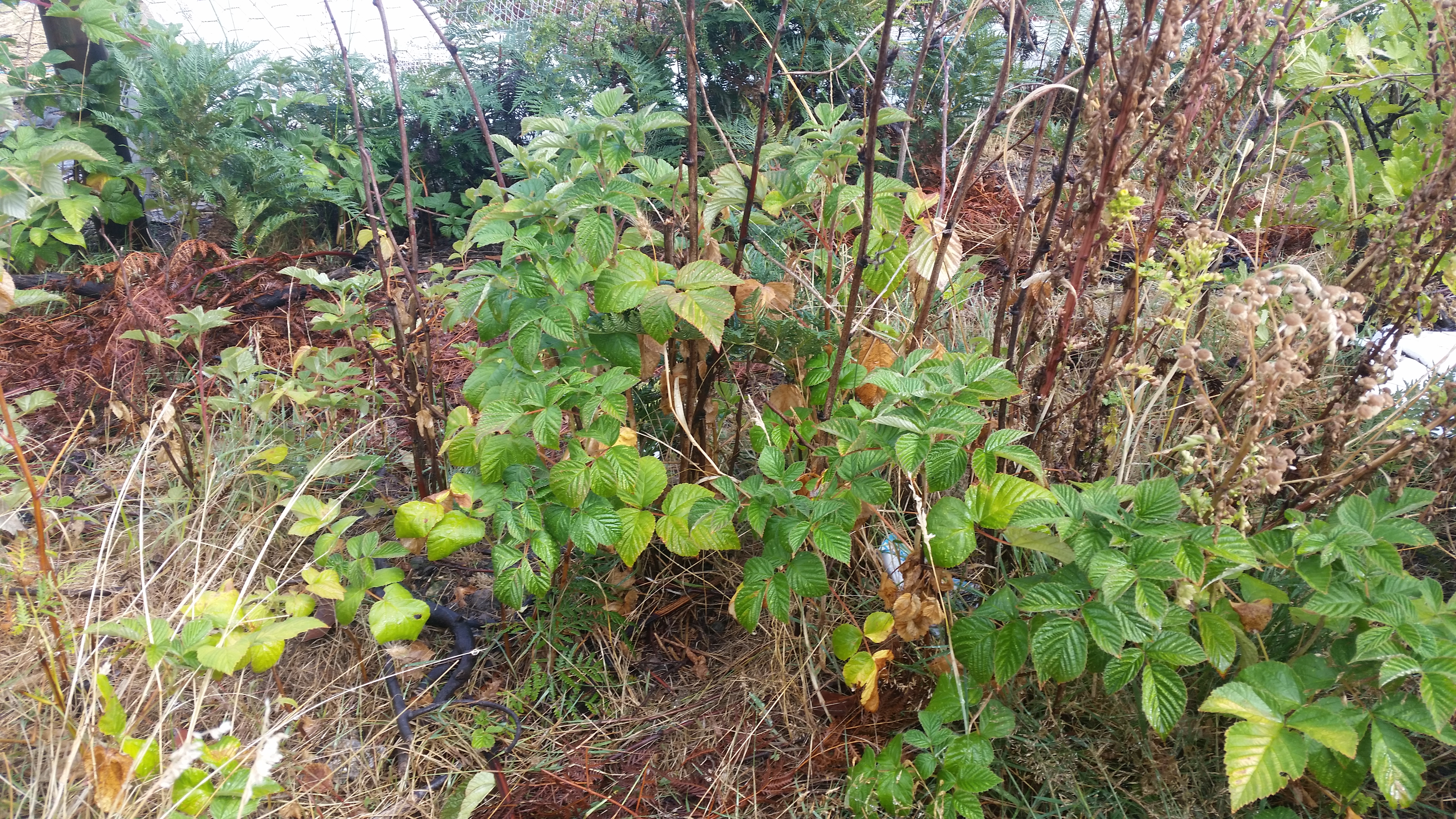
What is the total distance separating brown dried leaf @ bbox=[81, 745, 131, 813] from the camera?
4.15 feet

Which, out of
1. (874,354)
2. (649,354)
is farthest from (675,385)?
(874,354)

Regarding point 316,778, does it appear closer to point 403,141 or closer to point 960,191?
point 403,141

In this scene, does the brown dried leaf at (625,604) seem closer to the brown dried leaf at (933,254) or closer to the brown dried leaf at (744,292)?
the brown dried leaf at (744,292)

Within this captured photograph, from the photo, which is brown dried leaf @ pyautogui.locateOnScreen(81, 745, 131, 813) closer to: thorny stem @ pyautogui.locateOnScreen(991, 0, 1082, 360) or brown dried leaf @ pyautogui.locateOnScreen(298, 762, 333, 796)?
brown dried leaf @ pyautogui.locateOnScreen(298, 762, 333, 796)

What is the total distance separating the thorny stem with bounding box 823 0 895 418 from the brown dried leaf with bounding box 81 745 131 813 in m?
1.29

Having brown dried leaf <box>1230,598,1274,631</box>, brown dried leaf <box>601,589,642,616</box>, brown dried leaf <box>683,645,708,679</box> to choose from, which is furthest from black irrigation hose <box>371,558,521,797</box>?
brown dried leaf <box>1230,598,1274,631</box>

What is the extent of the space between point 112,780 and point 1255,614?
1.79 metres

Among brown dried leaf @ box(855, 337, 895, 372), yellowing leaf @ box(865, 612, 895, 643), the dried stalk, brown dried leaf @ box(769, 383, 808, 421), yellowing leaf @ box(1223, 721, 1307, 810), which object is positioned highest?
the dried stalk

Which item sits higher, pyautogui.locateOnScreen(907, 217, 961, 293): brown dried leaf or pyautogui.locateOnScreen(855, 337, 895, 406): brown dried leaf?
pyautogui.locateOnScreen(907, 217, 961, 293): brown dried leaf

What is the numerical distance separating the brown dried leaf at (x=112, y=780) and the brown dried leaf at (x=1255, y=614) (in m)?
1.74

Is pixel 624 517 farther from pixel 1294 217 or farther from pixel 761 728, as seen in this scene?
pixel 1294 217

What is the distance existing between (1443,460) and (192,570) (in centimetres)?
285

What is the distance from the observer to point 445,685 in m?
1.85

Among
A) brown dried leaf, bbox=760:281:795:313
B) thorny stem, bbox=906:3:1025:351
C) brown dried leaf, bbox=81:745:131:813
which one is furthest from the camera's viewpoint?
brown dried leaf, bbox=760:281:795:313
